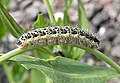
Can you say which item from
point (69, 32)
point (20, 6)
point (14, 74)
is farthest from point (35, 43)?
point (20, 6)

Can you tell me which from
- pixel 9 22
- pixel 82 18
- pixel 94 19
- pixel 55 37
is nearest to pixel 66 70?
pixel 55 37

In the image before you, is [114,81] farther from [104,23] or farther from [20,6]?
[20,6]

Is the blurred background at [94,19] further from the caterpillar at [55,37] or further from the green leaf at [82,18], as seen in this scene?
the caterpillar at [55,37]

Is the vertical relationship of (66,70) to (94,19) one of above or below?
above

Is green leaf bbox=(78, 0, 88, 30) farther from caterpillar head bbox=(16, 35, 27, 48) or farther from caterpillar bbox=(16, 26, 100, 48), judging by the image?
caterpillar head bbox=(16, 35, 27, 48)

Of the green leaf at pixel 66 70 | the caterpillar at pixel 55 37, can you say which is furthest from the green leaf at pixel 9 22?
the green leaf at pixel 66 70

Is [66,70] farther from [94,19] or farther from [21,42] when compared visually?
[94,19]

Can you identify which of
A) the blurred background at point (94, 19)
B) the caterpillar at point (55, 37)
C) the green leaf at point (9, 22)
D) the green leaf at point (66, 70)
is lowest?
the blurred background at point (94, 19)
